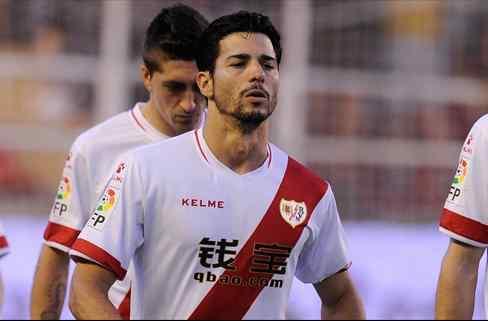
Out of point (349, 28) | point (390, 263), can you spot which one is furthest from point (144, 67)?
point (349, 28)

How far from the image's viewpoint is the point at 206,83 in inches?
188

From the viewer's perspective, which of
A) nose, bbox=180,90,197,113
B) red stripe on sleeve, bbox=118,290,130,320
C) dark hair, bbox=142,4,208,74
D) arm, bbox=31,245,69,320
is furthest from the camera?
arm, bbox=31,245,69,320

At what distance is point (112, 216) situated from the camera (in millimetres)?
4484

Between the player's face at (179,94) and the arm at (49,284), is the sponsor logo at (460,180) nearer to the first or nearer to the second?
the player's face at (179,94)

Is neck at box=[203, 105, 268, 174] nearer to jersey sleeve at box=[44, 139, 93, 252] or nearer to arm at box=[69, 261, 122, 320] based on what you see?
arm at box=[69, 261, 122, 320]

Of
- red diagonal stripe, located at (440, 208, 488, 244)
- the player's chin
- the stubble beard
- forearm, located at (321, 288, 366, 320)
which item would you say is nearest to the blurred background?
the player's chin

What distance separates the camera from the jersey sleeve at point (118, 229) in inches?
176

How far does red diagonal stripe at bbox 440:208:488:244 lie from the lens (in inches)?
186

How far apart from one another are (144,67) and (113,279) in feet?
5.26

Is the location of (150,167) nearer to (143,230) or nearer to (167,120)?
(143,230)

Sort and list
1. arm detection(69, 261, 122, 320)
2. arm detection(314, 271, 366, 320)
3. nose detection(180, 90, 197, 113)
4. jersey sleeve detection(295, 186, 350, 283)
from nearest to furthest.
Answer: arm detection(69, 261, 122, 320) → jersey sleeve detection(295, 186, 350, 283) → arm detection(314, 271, 366, 320) → nose detection(180, 90, 197, 113)

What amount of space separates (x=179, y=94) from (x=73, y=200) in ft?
2.14

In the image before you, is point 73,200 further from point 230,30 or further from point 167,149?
point 230,30

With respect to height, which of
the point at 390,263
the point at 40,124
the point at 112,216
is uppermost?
the point at 112,216
